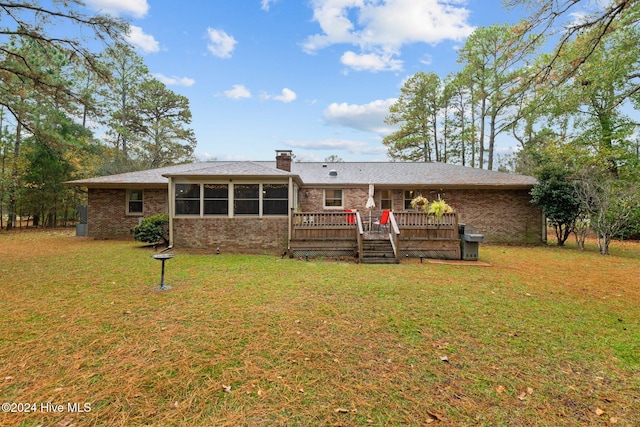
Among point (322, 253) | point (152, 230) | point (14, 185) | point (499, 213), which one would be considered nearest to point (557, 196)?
point (499, 213)

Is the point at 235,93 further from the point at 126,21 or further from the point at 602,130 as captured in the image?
the point at 602,130

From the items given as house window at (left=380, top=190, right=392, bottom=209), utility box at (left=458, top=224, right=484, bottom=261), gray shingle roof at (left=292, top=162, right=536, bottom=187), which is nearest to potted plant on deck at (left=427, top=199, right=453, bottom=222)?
utility box at (left=458, top=224, right=484, bottom=261)

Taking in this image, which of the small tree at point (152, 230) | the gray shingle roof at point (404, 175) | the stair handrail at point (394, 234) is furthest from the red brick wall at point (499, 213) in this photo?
the small tree at point (152, 230)

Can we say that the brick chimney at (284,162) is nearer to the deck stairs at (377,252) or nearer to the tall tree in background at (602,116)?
the deck stairs at (377,252)

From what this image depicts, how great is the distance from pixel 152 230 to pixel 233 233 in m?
3.45

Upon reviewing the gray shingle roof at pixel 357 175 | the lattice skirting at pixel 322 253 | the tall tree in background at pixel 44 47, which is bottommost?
the lattice skirting at pixel 322 253

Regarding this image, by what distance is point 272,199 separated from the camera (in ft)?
35.4

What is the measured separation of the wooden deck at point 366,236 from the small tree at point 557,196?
5.88m

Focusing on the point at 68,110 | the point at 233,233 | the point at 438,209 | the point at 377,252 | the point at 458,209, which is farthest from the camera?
the point at 458,209

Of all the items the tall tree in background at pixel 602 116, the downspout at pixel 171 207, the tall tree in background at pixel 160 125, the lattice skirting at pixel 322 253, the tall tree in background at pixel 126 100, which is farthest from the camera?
the tall tree in background at pixel 160 125

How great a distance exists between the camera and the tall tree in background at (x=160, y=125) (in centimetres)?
2548

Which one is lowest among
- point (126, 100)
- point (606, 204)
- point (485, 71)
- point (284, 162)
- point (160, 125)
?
point (606, 204)

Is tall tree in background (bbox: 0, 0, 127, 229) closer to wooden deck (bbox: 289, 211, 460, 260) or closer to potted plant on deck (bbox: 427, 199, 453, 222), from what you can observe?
wooden deck (bbox: 289, 211, 460, 260)

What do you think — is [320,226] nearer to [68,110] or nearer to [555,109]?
[68,110]
